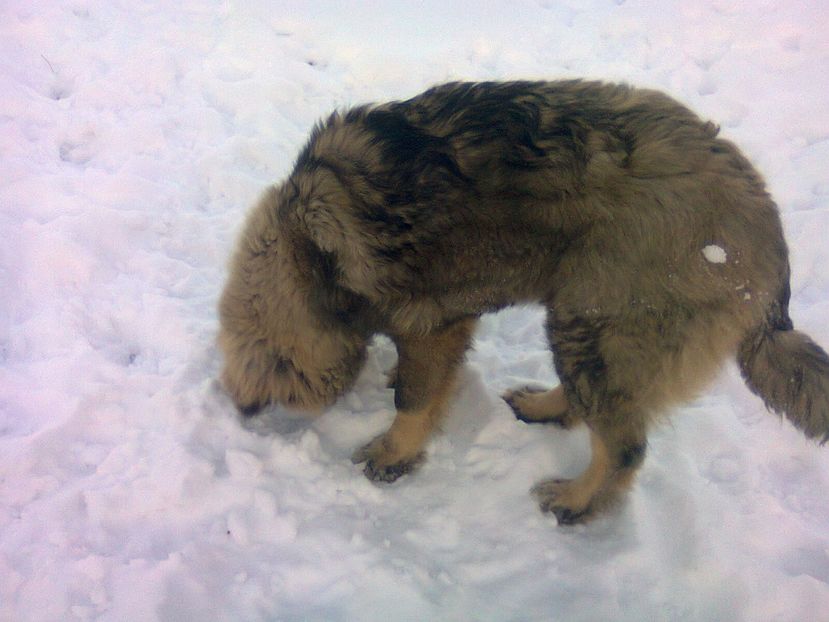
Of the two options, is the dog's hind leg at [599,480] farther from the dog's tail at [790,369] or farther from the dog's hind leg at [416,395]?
the dog's hind leg at [416,395]

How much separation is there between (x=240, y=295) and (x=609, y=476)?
1780mm

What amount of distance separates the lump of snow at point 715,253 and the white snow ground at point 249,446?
2.00ft

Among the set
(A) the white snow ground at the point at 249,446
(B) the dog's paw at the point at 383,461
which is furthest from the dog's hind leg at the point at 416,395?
(A) the white snow ground at the point at 249,446

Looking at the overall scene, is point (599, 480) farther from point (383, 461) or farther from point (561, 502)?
point (383, 461)

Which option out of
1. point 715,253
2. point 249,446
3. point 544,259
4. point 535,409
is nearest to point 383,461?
point 249,446

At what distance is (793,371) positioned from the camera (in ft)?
6.80

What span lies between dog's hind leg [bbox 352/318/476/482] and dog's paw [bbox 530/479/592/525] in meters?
0.59

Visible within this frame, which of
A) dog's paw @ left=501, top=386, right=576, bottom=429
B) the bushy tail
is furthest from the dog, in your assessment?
dog's paw @ left=501, top=386, right=576, bottom=429

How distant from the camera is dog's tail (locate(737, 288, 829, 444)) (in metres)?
2.06

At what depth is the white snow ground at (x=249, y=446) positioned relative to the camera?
2.24 meters

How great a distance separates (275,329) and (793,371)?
203 cm

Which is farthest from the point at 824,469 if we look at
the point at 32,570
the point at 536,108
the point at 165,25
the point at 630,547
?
the point at 165,25

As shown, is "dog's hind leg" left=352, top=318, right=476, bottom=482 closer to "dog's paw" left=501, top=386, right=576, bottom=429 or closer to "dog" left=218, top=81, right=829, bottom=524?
"dog" left=218, top=81, right=829, bottom=524

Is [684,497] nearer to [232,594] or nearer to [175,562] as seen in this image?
[232,594]
